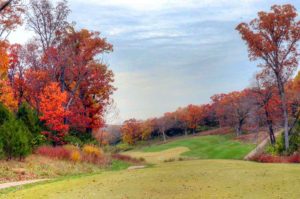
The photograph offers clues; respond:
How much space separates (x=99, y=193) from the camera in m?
13.1

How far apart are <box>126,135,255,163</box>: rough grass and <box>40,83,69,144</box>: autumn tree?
46.0ft

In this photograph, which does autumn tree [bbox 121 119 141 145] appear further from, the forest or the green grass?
the forest

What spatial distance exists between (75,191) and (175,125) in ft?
272

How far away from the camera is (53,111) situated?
1244 inches

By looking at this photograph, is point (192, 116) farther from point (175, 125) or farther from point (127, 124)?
point (127, 124)

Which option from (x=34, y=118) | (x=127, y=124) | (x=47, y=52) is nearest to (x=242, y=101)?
(x=127, y=124)

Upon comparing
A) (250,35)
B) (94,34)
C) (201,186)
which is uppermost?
(94,34)

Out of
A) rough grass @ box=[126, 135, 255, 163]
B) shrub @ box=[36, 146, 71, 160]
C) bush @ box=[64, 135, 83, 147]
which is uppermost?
bush @ box=[64, 135, 83, 147]

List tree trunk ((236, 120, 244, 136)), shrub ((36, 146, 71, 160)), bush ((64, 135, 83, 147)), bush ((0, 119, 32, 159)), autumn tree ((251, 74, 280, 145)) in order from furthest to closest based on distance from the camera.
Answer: tree trunk ((236, 120, 244, 136))
autumn tree ((251, 74, 280, 145))
bush ((64, 135, 83, 147))
shrub ((36, 146, 71, 160))
bush ((0, 119, 32, 159))

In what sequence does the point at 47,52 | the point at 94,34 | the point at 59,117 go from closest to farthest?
1. the point at 59,117
2. the point at 47,52
3. the point at 94,34

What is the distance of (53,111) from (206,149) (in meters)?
35.0

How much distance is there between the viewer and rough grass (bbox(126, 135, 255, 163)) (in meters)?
50.9

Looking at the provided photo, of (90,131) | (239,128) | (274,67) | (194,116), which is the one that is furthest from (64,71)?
(194,116)

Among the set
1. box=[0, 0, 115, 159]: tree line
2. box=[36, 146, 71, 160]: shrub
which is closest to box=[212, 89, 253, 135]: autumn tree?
box=[0, 0, 115, 159]: tree line
